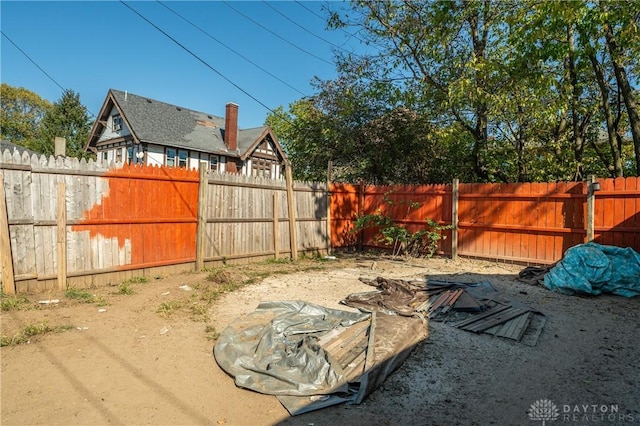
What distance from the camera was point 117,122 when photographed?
2247 cm

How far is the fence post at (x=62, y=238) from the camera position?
17.7 ft

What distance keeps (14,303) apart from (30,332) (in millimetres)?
1079

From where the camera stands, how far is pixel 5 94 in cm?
3653

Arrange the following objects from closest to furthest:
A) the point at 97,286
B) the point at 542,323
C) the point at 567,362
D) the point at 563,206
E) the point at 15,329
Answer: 1. the point at 567,362
2. the point at 15,329
3. the point at 542,323
4. the point at 97,286
5. the point at 563,206

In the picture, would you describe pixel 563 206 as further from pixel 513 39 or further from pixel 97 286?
pixel 97 286

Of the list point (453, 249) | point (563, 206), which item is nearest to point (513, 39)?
point (563, 206)

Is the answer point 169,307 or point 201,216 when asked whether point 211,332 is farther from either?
point 201,216

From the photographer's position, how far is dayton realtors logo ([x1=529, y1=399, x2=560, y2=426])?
9.04ft

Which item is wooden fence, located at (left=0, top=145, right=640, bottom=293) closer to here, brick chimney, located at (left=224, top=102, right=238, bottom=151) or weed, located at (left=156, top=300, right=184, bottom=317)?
weed, located at (left=156, top=300, right=184, bottom=317)

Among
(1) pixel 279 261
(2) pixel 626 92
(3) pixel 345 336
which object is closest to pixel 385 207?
(1) pixel 279 261

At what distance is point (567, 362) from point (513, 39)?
752 centimetres

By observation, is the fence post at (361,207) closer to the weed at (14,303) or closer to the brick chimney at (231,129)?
the weed at (14,303)

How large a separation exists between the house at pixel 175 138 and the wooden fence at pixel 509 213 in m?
14.6

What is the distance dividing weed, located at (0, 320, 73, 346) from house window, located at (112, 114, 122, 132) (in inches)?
834
